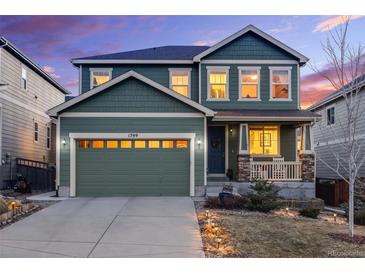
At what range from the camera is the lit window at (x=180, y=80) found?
17719 millimetres

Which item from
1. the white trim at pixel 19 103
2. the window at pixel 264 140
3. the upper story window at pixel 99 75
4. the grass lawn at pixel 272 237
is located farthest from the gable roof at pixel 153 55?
the grass lawn at pixel 272 237

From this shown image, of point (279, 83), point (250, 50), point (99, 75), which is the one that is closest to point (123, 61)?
point (99, 75)

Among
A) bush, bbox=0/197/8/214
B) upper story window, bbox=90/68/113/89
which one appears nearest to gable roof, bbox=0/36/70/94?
upper story window, bbox=90/68/113/89

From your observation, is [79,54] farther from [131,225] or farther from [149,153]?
[131,225]

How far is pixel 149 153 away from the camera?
14578 millimetres

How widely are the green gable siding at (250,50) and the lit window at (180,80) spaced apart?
1570mm

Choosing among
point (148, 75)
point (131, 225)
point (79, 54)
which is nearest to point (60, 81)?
point (79, 54)

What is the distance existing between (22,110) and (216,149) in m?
10.5

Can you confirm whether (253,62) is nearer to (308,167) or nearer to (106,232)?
(308,167)

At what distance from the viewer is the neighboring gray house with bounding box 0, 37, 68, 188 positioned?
16.4 metres

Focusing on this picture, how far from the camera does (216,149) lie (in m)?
17.5

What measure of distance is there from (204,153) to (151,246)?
7208 mm

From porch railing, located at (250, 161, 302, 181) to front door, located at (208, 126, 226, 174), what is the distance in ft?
7.33

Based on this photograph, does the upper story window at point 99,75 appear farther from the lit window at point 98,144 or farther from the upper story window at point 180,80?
the lit window at point 98,144
